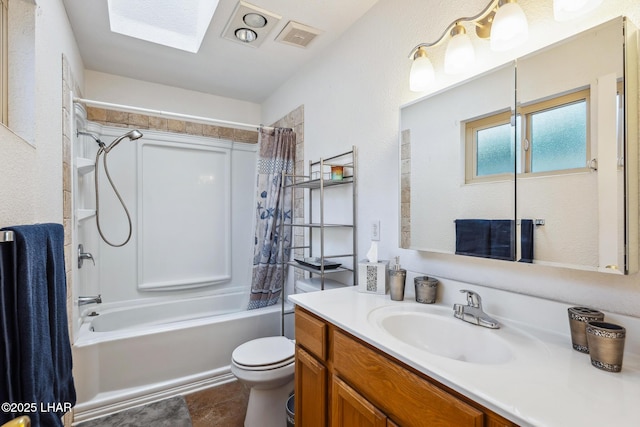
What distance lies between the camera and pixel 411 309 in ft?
4.15

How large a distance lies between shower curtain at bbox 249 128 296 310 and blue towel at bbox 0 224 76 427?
56.3 inches

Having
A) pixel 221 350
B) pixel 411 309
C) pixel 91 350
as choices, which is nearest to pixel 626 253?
pixel 411 309

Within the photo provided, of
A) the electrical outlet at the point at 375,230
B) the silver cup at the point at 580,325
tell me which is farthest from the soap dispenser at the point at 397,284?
the silver cup at the point at 580,325

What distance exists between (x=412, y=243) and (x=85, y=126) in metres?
2.65

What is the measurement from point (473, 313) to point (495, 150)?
63cm

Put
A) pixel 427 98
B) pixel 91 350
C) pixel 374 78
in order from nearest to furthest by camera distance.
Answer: pixel 427 98
pixel 374 78
pixel 91 350

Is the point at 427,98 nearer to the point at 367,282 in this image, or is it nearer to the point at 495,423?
the point at 367,282

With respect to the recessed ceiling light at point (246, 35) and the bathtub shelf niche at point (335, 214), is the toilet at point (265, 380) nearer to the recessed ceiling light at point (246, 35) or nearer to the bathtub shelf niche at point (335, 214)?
the bathtub shelf niche at point (335, 214)

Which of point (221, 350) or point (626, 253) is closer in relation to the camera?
point (626, 253)

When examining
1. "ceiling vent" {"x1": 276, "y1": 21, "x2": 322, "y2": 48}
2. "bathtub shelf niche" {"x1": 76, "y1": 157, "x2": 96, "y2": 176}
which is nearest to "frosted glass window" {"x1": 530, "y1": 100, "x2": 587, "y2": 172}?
"ceiling vent" {"x1": 276, "y1": 21, "x2": 322, "y2": 48}

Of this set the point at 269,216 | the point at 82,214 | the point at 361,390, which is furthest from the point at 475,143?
the point at 82,214

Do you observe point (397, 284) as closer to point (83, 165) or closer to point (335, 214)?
point (335, 214)

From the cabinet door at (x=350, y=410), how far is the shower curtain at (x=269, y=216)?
1416 millimetres

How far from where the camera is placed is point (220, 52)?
2223mm
